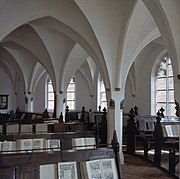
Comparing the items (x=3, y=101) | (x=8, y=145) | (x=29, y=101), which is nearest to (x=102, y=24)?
(x=8, y=145)

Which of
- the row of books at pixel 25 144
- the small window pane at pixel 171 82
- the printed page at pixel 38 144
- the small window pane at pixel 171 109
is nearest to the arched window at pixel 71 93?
the small window pane at pixel 171 82

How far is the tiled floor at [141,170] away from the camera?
673 cm

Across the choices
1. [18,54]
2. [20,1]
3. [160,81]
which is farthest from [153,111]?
[20,1]

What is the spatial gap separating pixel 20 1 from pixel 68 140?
3986 mm

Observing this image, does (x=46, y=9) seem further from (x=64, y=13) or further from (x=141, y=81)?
(x=141, y=81)

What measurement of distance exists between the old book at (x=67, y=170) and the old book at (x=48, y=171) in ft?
0.19

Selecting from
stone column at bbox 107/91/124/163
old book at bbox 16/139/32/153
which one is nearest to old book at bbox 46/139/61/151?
old book at bbox 16/139/32/153

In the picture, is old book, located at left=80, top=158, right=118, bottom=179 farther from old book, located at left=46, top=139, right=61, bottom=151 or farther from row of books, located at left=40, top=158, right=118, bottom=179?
old book, located at left=46, top=139, right=61, bottom=151

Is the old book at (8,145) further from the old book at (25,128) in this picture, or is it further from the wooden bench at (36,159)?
the old book at (25,128)

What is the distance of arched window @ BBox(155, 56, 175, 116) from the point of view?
1306cm

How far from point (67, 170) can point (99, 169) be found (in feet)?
1.30

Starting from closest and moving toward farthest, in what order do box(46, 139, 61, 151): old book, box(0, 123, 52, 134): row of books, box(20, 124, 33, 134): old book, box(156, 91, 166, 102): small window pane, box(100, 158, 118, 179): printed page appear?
box(100, 158, 118, 179): printed page
box(46, 139, 61, 151): old book
box(0, 123, 52, 134): row of books
box(20, 124, 33, 134): old book
box(156, 91, 166, 102): small window pane

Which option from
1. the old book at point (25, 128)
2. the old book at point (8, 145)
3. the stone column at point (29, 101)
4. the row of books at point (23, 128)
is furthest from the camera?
the stone column at point (29, 101)

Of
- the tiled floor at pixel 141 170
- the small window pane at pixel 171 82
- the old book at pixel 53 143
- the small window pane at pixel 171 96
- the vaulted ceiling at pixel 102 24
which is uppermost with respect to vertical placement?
the vaulted ceiling at pixel 102 24
